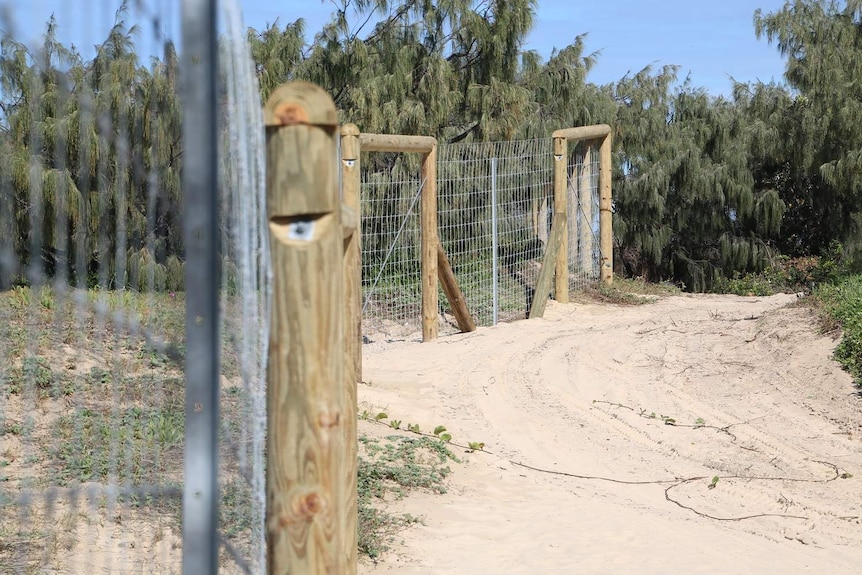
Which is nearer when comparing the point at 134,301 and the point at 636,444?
the point at 134,301

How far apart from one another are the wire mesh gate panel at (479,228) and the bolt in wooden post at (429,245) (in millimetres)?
142

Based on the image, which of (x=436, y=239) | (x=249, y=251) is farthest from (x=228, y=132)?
(x=436, y=239)

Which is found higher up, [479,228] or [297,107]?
[297,107]

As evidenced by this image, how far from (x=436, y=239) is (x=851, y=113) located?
6460mm

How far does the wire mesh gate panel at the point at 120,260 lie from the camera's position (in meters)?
2.44

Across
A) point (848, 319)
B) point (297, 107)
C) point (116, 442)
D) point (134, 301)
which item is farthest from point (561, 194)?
point (297, 107)

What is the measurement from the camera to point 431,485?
5316 mm

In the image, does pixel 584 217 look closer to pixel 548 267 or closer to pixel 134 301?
pixel 548 267

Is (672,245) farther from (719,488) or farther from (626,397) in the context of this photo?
(719,488)

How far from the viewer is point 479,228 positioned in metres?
10.4

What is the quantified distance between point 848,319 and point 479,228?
13.2 ft

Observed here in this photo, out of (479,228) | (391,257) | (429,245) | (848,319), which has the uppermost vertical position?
(479,228)

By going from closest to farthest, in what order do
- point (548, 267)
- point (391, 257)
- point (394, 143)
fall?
1. point (394, 143)
2. point (391, 257)
3. point (548, 267)

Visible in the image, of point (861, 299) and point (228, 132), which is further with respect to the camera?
point (861, 299)
